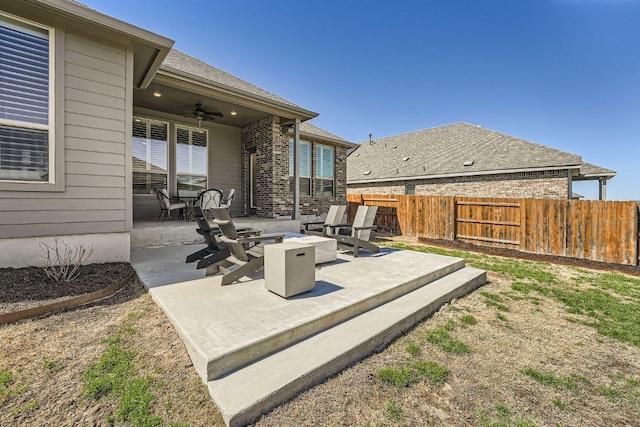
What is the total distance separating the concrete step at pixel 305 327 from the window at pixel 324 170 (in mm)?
7024

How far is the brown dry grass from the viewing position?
1.74m

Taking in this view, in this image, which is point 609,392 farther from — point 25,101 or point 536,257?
point 25,101

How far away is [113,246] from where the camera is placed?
183 inches

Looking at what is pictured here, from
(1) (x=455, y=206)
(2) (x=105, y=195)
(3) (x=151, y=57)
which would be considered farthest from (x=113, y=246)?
(1) (x=455, y=206)

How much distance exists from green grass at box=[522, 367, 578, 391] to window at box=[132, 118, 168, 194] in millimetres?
9118

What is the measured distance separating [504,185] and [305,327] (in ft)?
43.9

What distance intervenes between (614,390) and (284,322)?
265 centimetres

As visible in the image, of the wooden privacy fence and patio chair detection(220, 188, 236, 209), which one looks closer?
the wooden privacy fence

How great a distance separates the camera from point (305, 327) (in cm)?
247

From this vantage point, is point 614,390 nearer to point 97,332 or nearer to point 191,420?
point 191,420

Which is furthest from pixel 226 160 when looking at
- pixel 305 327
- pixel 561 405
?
pixel 561 405

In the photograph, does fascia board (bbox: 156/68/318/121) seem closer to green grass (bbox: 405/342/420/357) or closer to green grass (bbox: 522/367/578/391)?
green grass (bbox: 405/342/420/357)

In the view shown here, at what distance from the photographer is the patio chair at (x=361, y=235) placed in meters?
5.39

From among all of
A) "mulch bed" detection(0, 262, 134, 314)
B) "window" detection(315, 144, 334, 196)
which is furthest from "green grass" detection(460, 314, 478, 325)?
"window" detection(315, 144, 334, 196)
